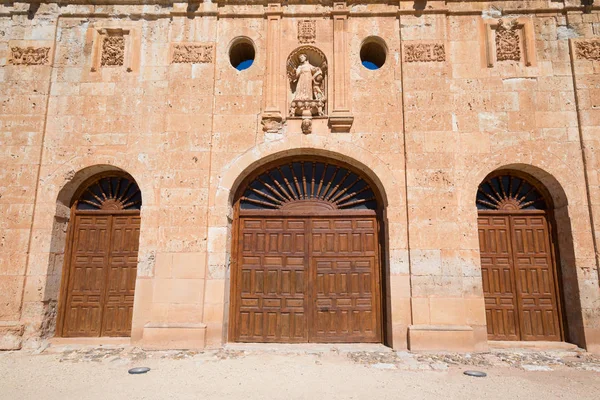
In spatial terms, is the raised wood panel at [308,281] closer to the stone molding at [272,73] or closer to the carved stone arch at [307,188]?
the carved stone arch at [307,188]

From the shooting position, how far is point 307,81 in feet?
23.6

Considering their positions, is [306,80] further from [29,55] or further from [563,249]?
[563,249]

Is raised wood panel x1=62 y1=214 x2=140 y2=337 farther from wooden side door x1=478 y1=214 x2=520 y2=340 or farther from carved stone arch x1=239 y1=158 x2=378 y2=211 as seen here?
wooden side door x1=478 y1=214 x2=520 y2=340

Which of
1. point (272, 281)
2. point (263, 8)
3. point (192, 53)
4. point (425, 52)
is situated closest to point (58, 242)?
point (272, 281)

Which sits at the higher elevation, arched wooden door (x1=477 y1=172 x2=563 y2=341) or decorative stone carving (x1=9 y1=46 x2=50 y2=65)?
decorative stone carving (x1=9 y1=46 x2=50 y2=65)

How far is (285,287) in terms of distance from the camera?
692 centimetres

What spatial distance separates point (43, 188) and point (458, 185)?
24.0ft

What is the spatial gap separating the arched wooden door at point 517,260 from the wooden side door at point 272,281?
3259 mm

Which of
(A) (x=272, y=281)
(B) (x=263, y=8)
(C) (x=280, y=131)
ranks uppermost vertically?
(B) (x=263, y=8)

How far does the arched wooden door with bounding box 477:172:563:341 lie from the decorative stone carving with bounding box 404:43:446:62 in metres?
2.42

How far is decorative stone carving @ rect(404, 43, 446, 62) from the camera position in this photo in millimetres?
7156

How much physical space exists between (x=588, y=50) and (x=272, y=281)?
710 cm

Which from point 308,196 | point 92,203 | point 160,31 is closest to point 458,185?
point 308,196

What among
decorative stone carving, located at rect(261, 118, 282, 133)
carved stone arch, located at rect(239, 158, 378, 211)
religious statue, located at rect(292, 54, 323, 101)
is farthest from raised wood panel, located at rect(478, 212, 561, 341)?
decorative stone carving, located at rect(261, 118, 282, 133)
